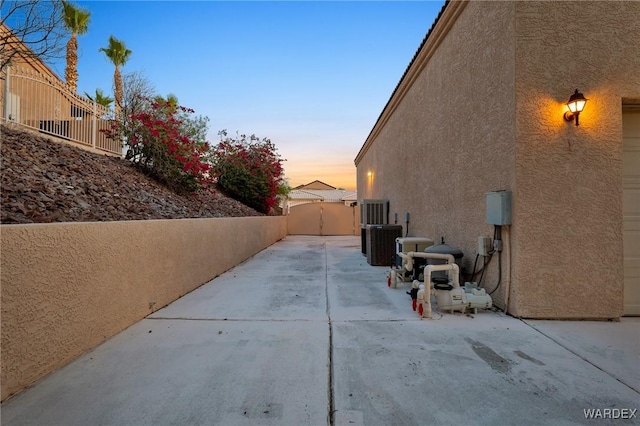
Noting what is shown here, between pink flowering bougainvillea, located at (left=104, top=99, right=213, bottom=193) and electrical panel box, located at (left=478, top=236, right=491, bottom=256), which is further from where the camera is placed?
pink flowering bougainvillea, located at (left=104, top=99, right=213, bottom=193)

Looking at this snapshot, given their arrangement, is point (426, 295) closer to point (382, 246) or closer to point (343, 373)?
point (343, 373)

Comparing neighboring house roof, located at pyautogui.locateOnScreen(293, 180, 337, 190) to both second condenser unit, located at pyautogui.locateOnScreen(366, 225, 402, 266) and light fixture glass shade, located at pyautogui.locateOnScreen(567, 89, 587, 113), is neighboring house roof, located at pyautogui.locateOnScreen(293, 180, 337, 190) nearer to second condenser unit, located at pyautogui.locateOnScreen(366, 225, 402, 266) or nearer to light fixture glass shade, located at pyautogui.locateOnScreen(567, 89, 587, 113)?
second condenser unit, located at pyautogui.locateOnScreen(366, 225, 402, 266)

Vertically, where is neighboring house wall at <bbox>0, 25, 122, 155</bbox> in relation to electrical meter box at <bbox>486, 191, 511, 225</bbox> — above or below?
above

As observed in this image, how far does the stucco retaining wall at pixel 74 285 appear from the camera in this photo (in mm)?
2236

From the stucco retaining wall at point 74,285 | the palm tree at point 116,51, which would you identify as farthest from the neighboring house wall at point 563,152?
the palm tree at point 116,51

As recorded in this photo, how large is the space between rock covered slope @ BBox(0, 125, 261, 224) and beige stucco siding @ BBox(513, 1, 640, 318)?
→ 18.0 ft

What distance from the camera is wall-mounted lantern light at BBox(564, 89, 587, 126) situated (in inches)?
145

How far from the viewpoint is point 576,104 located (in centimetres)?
372

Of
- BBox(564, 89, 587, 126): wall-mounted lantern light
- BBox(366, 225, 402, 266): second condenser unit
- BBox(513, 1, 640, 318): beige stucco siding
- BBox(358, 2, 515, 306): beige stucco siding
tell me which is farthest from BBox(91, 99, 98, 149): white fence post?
BBox(564, 89, 587, 126): wall-mounted lantern light

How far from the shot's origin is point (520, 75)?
389cm

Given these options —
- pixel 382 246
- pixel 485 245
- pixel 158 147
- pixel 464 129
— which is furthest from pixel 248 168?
pixel 485 245

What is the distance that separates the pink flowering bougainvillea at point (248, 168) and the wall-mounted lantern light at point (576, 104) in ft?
39.3

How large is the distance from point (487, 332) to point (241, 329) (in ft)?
8.99

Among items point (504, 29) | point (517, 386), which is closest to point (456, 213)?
point (504, 29)
